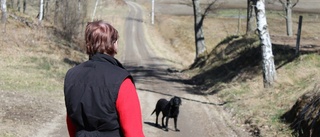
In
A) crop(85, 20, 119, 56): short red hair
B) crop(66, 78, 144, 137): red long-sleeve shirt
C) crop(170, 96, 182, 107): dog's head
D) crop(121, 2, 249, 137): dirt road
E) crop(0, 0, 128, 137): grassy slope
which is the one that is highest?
crop(85, 20, 119, 56): short red hair

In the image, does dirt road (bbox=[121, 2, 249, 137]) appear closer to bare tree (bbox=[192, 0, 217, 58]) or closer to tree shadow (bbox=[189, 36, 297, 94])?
tree shadow (bbox=[189, 36, 297, 94])

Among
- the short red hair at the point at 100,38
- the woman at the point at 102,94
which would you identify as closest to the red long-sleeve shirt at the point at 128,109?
the woman at the point at 102,94

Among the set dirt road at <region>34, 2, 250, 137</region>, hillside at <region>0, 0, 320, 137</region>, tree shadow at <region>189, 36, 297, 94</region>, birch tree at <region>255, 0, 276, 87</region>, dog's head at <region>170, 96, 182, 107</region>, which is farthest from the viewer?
tree shadow at <region>189, 36, 297, 94</region>

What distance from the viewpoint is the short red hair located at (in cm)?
337

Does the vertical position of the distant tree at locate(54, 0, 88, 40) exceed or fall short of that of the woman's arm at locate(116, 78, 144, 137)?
it falls short

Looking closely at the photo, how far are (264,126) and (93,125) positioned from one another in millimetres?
8633

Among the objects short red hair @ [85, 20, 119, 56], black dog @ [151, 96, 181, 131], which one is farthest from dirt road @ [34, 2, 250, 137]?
short red hair @ [85, 20, 119, 56]

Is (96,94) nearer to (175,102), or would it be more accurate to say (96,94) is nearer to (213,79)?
(175,102)

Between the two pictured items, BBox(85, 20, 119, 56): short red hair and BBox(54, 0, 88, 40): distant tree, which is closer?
BBox(85, 20, 119, 56): short red hair

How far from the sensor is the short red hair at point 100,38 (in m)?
3.37

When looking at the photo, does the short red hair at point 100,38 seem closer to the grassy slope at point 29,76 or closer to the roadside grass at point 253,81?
the grassy slope at point 29,76

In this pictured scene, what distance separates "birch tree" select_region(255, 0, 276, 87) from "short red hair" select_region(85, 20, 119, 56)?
42.9ft

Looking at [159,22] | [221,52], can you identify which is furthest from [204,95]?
[159,22]

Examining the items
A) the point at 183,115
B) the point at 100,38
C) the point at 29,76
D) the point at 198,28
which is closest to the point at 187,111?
the point at 183,115
